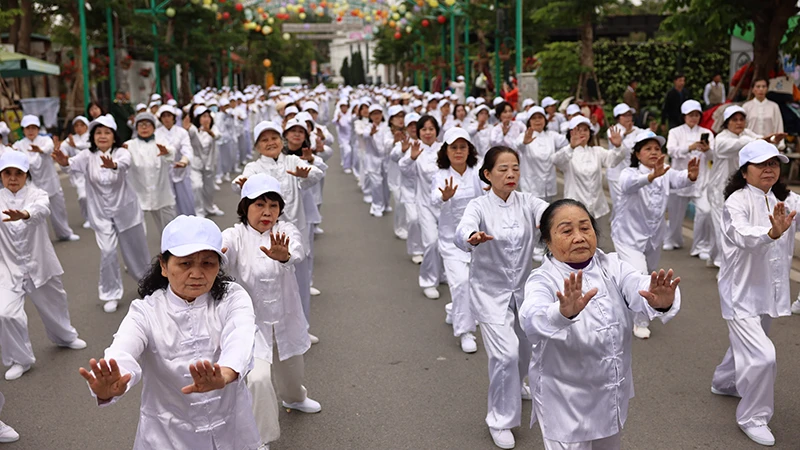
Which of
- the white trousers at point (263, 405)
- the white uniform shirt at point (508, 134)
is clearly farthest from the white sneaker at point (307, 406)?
the white uniform shirt at point (508, 134)

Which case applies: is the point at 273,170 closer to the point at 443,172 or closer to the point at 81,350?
the point at 443,172

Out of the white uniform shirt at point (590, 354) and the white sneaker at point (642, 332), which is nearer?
the white uniform shirt at point (590, 354)

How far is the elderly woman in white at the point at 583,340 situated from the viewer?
3.77m

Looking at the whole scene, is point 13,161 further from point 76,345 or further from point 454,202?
point 454,202

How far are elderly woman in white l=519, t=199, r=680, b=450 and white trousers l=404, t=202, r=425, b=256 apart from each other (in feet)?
21.7

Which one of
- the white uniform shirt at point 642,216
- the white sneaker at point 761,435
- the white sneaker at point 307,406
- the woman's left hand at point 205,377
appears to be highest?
the woman's left hand at point 205,377

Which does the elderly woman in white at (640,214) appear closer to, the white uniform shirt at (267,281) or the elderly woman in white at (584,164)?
the elderly woman in white at (584,164)

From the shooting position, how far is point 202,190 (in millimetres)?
14594

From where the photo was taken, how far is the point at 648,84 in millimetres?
28781

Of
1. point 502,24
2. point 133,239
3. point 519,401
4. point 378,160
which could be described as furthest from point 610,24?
point 519,401

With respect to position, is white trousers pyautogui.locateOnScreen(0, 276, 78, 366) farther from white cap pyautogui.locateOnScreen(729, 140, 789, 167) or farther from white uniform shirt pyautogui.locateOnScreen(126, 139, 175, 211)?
white cap pyautogui.locateOnScreen(729, 140, 789, 167)

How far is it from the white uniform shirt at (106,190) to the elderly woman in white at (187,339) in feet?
17.2

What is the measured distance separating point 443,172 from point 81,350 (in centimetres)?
335

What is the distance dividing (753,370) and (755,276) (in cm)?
58
